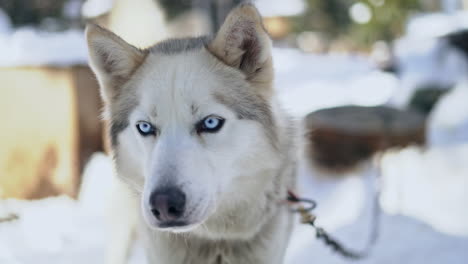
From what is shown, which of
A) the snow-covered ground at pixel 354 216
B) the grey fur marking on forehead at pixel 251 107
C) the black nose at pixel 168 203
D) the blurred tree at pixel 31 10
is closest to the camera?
the black nose at pixel 168 203

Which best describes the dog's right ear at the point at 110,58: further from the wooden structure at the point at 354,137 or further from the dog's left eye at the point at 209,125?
the wooden structure at the point at 354,137

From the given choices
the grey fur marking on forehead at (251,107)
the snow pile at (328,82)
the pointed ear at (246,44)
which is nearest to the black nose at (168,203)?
the grey fur marking on forehead at (251,107)

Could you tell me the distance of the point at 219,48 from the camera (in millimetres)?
1934

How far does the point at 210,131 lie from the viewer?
1.77 m

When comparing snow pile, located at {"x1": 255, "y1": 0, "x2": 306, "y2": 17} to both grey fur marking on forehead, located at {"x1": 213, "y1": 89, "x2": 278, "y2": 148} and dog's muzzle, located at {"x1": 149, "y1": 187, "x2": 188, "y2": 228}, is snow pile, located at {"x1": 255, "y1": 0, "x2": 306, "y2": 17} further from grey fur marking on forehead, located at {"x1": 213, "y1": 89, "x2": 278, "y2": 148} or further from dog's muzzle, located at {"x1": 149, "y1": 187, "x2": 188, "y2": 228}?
dog's muzzle, located at {"x1": 149, "y1": 187, "x2": 188, "y2": 228}

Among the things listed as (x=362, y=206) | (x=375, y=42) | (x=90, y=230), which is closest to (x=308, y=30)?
(x=375, y=42)

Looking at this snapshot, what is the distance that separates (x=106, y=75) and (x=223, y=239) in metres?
0.97

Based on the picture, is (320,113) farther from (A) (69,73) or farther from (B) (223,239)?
(B) (223,239)

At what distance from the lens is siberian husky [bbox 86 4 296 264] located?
5.72ft

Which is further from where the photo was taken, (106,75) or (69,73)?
(69,73)

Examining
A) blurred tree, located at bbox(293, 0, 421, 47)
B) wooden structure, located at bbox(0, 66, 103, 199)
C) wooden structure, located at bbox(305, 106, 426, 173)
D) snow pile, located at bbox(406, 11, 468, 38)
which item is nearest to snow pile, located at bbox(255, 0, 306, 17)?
blurred tree, located at bbox(293, 0, 421, 47)

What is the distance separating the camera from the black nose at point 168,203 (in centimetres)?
150

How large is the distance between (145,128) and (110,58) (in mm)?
442

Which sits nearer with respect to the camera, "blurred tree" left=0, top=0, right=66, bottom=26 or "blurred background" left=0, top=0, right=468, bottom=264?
"blurred background" left=0, top=0, right=468, bottom=264
